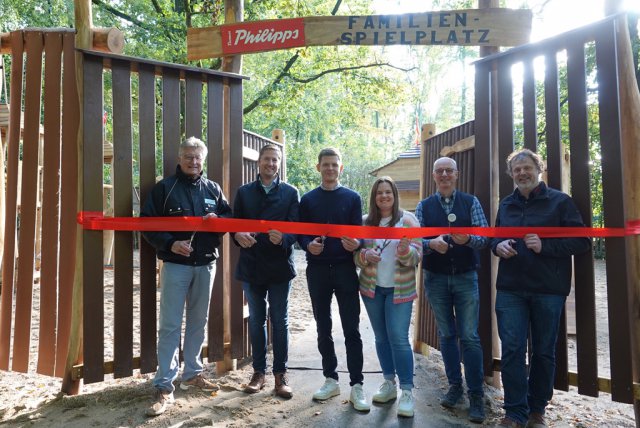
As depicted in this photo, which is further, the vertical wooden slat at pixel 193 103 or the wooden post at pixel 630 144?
the vertical wooden slat at pixel 193 103

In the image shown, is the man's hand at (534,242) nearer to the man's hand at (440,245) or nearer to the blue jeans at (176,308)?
the man's hand at (440,245)

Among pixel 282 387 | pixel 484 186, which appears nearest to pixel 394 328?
pixel 282 387

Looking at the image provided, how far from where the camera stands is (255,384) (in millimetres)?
3951

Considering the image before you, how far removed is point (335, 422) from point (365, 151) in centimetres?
3228

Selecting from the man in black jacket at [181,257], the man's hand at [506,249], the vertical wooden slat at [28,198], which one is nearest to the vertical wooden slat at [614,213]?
the man's hand at [506,249]

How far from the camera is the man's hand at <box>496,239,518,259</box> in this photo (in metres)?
3.23

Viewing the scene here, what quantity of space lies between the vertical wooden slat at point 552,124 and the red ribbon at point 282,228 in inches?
23.0

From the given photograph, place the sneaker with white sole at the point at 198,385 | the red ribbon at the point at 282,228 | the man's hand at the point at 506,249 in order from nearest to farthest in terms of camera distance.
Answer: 1. the man's hand at the point at 506,249
2. the red ribbon at the point at 282,228
3. the sneaker with white sole at the point at 198,385

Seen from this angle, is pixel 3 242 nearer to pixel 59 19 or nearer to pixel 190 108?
pixel 190 108

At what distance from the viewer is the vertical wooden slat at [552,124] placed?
11.7 ft

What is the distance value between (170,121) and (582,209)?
141 inches

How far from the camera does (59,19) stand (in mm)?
14664

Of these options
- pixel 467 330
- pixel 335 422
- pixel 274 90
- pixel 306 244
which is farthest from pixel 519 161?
pixel 274 90

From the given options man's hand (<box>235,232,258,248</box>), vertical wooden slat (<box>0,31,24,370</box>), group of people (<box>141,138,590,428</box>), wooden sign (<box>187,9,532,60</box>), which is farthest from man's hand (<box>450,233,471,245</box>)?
vertical wooden slat (<box>0,31,24,370</box>)
